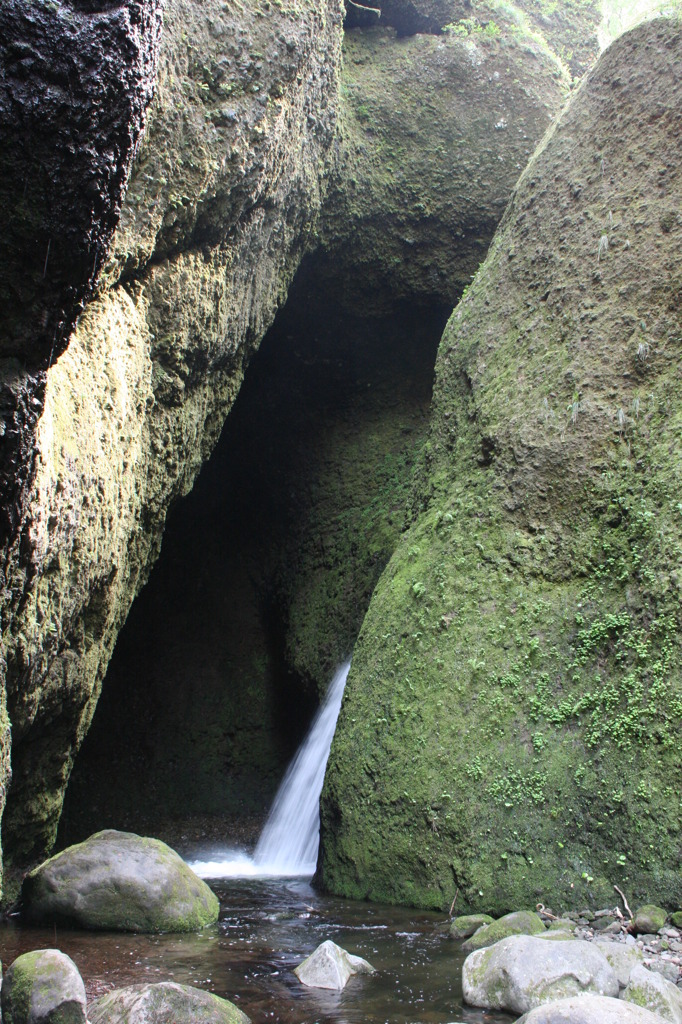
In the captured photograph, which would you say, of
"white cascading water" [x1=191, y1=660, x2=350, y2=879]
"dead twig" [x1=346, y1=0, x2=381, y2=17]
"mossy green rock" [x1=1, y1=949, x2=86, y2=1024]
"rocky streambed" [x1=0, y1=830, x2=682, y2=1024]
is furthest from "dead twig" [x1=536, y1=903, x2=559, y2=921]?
"dead twig" [x1=346, y1=0, x2=381, y2=17]

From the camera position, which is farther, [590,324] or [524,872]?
[590,324]

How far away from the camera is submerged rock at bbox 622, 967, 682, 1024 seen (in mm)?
3295

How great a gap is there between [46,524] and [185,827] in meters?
7.66

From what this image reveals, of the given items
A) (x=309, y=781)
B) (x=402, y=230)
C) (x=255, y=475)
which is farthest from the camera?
(x=255, y=475)

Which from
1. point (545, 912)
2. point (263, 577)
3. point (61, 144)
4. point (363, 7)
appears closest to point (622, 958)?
point (545, 912)

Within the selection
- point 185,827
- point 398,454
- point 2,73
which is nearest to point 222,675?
point 185,827

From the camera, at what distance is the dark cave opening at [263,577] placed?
10.9 metres

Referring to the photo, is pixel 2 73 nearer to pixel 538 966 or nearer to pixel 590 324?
pixel 538 966

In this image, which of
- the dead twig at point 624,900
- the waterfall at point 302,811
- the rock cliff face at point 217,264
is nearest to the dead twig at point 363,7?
the rock cliff face at point 217,264

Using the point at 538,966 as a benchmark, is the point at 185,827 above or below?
below

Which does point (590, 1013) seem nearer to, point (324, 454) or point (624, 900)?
point (624, 900)

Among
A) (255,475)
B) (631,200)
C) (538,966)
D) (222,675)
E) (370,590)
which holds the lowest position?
(538,966)

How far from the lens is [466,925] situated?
16.8 feet

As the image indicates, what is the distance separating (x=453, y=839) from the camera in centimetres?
589
